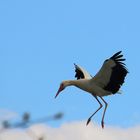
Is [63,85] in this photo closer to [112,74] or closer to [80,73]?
[112,74]

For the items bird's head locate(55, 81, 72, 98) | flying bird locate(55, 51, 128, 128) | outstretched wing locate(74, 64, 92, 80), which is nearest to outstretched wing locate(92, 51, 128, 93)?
flying bird locate(55, 51, 128, 128)

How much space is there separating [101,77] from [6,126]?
509 inches

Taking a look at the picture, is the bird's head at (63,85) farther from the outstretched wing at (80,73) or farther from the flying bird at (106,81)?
the outstretched wing at (80,73)

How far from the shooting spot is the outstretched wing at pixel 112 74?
13.9m

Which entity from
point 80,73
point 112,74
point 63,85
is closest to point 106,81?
point 112,74

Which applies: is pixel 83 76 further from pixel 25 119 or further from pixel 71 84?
pixel 25 119

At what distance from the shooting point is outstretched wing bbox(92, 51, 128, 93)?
13852 millimetres

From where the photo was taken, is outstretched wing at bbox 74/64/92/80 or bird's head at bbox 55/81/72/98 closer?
bird's head at bbox 55/81/72/98

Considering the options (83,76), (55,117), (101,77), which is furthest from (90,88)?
(55,117)

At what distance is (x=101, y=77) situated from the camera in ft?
48.5

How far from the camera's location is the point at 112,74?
47.5ft

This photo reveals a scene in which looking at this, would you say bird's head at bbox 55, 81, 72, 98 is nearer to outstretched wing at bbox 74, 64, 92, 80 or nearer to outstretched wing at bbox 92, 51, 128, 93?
outstretched wing at bbox 92, 51, 128, 93

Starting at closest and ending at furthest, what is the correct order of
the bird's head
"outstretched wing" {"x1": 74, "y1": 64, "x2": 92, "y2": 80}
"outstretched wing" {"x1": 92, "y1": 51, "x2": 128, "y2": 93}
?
1. "outstretched wing" {"x1": 92, "y1": 51, "x2": 128, "y2": 93}
2. the bird's head
3. "outstretched wing" {"x1": 74, "y1": 64, "x2": 92, "y2": 80}

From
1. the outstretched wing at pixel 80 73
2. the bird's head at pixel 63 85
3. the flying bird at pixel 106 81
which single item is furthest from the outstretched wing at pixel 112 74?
the outstretched wing at pixel 80 73
